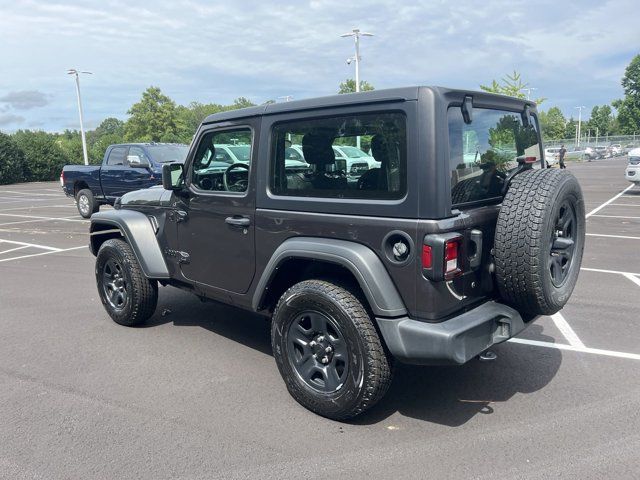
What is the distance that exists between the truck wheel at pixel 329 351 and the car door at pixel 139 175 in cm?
954

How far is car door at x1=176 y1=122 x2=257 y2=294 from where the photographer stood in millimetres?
3934

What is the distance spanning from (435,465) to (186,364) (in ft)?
7.38

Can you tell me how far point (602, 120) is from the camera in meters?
105

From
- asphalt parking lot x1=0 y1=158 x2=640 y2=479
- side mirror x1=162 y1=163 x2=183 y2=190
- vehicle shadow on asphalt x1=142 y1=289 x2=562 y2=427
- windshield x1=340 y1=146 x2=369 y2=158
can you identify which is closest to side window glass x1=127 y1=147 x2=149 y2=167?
asphalt parking lot x1=0 y1=158 x2=640 y2=479

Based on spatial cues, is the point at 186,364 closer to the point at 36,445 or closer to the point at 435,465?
the point at 36,445

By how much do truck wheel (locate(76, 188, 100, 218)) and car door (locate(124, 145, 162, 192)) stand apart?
1.91 meters

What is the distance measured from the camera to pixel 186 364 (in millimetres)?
4371

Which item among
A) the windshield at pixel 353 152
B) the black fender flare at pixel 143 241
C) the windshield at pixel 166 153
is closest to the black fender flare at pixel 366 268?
the windshield at pixel 353 152

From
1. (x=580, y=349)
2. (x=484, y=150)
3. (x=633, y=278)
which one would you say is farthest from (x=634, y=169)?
(x=484, y=150)

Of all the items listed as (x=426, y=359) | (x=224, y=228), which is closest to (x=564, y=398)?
(x=426, y=359)

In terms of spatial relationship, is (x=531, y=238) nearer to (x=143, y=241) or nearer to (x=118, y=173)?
(x=143, y=241)

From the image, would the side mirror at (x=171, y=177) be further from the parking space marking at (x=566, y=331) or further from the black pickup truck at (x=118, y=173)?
the black pickup truck at (x=118, y=173)

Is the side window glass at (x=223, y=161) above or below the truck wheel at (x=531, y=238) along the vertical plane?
above

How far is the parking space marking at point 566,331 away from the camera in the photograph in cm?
466
